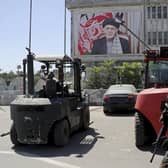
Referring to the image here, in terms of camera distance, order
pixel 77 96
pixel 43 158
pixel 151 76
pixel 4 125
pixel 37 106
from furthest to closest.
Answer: pixel 4 125
pixel 77 96
pixel 151 76
pixel 37 106
pixel 43 158

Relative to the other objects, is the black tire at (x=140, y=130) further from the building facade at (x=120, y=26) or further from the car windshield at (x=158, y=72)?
the building facade at (x=120, y=26)

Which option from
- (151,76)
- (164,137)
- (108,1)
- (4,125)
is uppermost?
(108,1)

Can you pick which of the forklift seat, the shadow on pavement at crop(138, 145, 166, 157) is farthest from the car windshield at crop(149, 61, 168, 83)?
the forklift seat

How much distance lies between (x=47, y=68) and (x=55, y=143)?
3158mm

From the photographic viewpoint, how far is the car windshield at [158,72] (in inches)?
470

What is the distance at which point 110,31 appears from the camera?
57.1 m

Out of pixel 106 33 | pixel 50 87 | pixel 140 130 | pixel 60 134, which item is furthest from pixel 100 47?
pixel 140 130

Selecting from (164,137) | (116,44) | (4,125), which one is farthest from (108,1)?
(164,137)

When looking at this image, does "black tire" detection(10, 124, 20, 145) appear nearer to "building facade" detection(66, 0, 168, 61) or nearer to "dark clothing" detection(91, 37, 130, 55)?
"building facade" detection(66, 0, 168, 61)

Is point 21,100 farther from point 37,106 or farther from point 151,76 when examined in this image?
point 151,76

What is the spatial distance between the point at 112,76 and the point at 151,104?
94.1ft

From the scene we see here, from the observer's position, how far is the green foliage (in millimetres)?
37562

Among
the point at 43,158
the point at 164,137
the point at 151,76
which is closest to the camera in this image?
the point at 164,137

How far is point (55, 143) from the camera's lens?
10.8 metres
